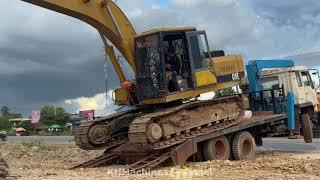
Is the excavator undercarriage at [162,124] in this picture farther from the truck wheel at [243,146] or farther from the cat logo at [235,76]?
the cat logo at [235,76]

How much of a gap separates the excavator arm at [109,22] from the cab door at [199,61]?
5.48ft

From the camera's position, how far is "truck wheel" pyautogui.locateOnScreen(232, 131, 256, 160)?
54.8ft

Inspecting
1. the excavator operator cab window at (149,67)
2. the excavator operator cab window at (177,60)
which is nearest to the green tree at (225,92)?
the excavator operator cab window at (177,60)

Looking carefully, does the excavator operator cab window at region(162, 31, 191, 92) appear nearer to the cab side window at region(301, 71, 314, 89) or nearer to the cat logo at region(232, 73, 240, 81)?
the cat logo at region(232, 73, 240, 81)

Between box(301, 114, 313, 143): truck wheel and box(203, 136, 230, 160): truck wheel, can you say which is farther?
box(301, 114, 313, 143): truck wheel

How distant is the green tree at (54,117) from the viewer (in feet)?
357

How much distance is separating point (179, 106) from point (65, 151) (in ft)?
26.8

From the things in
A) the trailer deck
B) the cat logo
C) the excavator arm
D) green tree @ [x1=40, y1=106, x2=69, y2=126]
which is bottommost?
the trailer deck

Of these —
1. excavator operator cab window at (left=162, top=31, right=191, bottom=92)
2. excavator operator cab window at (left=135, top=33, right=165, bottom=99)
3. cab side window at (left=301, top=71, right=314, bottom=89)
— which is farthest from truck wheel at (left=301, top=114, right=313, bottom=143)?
excavator operator cab window at (left=135, top=33, right=165, bottom=99)

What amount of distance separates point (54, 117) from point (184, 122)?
101 metres

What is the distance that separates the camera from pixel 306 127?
20203mm

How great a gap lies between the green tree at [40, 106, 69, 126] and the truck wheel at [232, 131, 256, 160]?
8930 cm

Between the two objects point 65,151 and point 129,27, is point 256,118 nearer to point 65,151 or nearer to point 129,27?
point 129,27

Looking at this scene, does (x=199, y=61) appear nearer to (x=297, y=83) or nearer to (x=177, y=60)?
(x=177, y=60)
